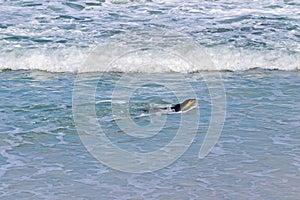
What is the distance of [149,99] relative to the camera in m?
8.02

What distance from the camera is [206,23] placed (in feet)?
41.0

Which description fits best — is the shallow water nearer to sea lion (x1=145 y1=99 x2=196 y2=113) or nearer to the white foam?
sea lion (x1=145 y1=99 x2=196 y2=113)

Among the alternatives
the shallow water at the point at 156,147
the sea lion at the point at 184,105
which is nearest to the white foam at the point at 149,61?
the shallow water at the point at 156,147

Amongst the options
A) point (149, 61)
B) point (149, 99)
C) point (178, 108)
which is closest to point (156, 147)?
point (178, 108)

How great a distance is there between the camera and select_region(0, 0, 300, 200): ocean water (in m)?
5.41

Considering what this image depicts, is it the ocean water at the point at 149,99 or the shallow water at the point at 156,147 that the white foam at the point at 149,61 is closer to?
the ocean water at the point at 149,99

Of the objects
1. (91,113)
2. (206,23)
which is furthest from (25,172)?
(206,23)

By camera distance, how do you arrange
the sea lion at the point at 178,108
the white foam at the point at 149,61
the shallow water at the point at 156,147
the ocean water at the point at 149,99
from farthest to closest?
the white foam at the point at 149,61 < the sea lion at the point at 178,108 < the ocean water at the point at 149,99 < the shallow water at the point at 156,147

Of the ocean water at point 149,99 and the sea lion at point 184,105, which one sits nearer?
the ocean water at point 149,99

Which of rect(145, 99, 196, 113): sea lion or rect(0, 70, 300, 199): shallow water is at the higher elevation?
rect(145, 99, 196, 113): sea lion

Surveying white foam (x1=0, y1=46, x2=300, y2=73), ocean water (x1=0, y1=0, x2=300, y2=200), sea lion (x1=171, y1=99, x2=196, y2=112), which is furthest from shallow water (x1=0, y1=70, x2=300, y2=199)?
white foam (x1=0, y1=46, x2=300, y2=73)

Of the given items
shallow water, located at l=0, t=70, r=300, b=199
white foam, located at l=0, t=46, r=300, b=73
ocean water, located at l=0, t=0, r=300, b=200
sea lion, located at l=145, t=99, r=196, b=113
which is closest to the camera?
shallow water, located at l=0, t=70, r=300, b=199

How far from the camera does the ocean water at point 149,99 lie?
17.7ft

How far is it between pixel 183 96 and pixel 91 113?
1296mm
